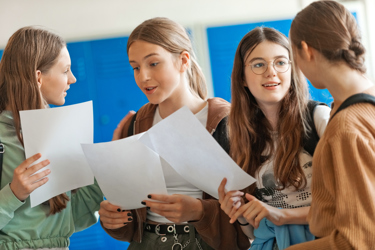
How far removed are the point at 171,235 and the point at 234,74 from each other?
1.86ft

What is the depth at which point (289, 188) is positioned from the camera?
4.49 feet

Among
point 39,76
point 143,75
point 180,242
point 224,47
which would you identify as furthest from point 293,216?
point 224,47

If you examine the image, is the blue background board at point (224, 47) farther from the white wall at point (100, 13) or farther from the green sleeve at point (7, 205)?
the green sleeve at point (7, 205)

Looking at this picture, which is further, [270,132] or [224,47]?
[224,47]

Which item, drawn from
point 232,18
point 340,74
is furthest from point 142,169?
point 232,18

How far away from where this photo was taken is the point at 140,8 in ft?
10.9

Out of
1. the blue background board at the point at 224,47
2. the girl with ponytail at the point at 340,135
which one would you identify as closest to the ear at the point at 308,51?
the girl with ponytail at the point at 340,135

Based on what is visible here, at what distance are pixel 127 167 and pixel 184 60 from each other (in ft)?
1.56

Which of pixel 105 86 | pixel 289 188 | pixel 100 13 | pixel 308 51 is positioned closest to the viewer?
pixel 308 51

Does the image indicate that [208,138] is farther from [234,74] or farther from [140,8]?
[140,8]

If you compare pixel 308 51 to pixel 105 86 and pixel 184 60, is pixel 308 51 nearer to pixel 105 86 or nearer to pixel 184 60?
pixel 184 60

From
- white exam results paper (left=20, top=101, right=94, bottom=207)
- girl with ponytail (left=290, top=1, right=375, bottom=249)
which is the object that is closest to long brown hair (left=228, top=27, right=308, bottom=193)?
girl with ponytail (left=290, top=1, right=375, bottom=249)

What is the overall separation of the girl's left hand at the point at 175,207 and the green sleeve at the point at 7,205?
0.42 m

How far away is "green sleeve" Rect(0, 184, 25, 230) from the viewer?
4.74 feet
